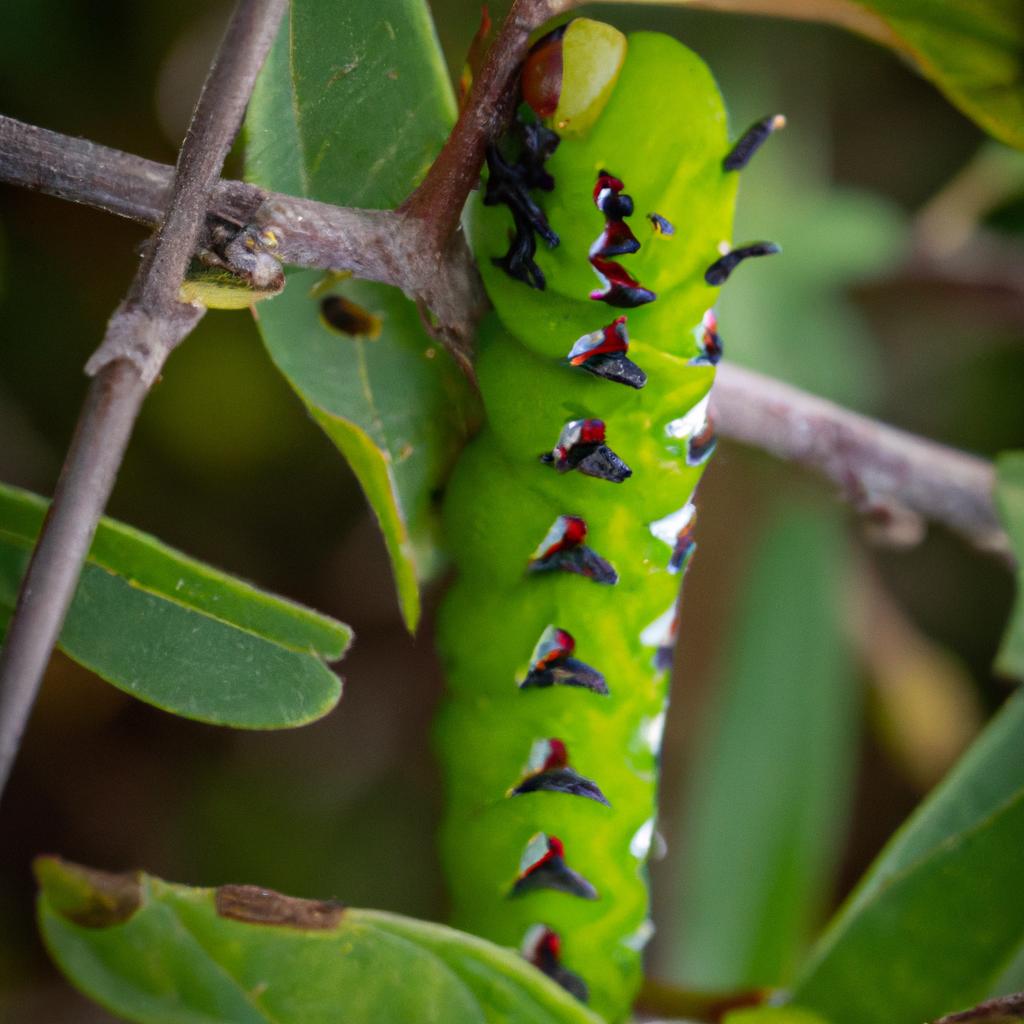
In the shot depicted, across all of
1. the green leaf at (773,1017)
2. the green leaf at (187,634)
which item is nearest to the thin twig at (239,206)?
the green leaf at (187,634)

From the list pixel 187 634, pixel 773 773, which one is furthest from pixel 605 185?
pixel 773 773

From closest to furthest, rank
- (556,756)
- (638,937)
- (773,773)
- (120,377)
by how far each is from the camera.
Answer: (120,377)
(556,756)
(638,937)
(773,773)

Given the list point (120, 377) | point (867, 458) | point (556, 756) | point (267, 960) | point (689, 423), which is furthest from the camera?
point (867, 458)

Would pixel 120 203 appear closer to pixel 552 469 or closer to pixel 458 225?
Answer: pixel 458 225

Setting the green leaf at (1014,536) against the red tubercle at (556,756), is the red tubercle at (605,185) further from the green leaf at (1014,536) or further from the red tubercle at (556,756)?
the green leaf at (1014,536)

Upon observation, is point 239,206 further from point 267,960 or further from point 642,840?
point 642,840

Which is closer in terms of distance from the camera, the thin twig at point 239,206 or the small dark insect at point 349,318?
the thin twig at point 239,206
